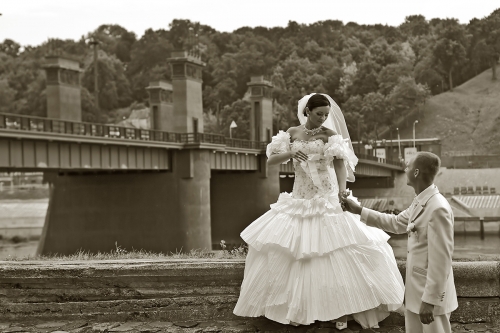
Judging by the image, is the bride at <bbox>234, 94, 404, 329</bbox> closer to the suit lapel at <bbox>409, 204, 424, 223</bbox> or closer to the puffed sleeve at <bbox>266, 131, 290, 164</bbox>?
the puffed sleeve at <bbox>266, 131, 290, 164</bbox>

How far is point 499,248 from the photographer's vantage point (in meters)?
45.2

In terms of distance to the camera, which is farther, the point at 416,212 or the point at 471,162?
the point at 471,162

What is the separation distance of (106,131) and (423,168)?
31424 millimetres

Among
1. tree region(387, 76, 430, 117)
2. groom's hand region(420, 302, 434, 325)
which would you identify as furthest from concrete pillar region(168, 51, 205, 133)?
tree region(387, 76, 430, 117)

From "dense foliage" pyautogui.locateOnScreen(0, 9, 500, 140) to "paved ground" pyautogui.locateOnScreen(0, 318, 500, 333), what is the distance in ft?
273

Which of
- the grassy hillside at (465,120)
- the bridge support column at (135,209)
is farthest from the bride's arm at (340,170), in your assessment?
the grassy hillside at (465,120)

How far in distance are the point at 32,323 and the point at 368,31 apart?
146 m

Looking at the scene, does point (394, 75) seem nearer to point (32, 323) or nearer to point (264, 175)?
point (264, 175)

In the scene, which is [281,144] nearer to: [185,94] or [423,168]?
[423,168]

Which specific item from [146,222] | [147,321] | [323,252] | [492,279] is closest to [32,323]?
[147,321]

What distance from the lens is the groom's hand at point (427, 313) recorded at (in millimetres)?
4145

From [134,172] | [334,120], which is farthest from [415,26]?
[334,120]

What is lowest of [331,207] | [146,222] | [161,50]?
[146,222]

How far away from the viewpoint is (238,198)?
51.0 meters
